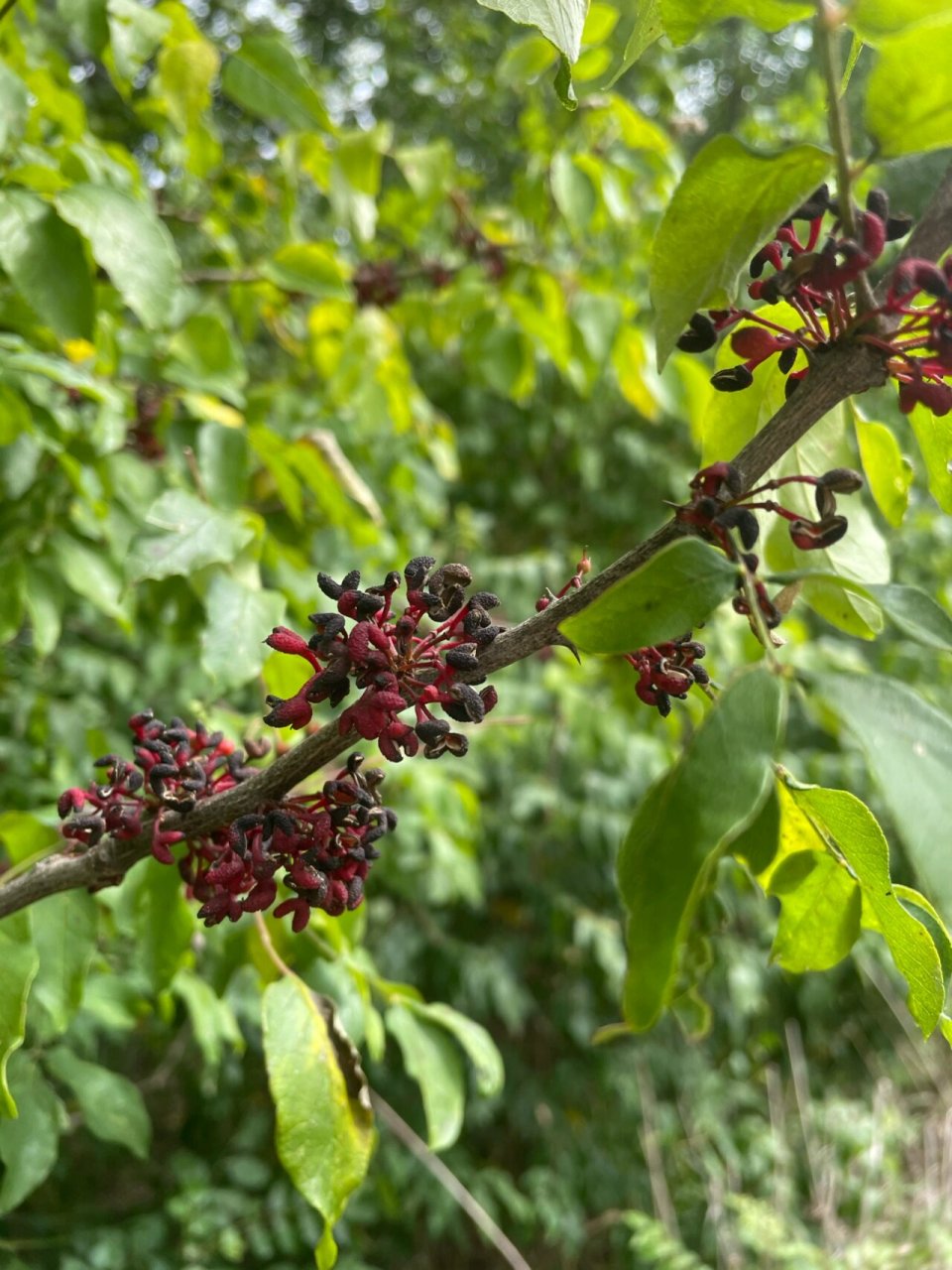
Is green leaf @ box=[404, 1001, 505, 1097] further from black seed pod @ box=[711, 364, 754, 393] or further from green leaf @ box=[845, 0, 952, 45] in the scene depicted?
green leaf @ box=[845, 0, 952, 45]

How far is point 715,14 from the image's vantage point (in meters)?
0.44

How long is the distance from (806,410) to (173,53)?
1251 millimetres

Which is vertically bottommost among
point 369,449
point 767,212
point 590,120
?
point 369,449

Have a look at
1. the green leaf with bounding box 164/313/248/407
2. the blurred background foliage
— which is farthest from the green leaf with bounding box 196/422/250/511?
the green leaf with bounding box 164/313/248/407

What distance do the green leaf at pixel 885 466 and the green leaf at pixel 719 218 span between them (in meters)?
0.27

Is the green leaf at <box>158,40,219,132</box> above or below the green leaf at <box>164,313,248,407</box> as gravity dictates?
above

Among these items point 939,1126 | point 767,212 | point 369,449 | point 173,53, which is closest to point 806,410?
point 767,212

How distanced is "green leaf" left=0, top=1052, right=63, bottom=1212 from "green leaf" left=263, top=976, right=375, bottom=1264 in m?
0.40

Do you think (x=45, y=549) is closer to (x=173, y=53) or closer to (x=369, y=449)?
(x=173, y=53)

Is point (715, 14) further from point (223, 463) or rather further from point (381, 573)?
point (381, 573)

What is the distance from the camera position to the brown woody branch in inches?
19.6

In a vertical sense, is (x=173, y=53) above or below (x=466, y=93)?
above

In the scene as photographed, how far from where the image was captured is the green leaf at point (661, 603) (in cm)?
45

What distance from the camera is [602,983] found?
3.46 m
